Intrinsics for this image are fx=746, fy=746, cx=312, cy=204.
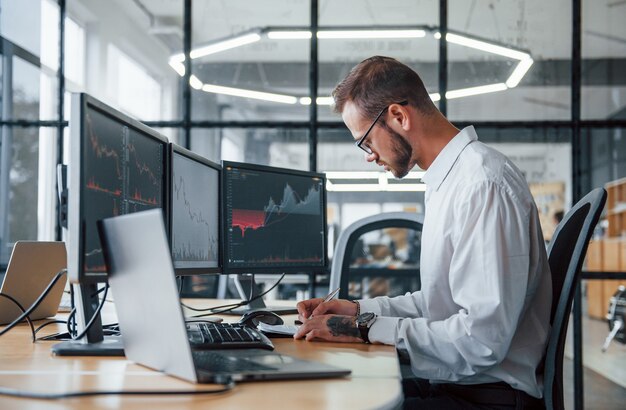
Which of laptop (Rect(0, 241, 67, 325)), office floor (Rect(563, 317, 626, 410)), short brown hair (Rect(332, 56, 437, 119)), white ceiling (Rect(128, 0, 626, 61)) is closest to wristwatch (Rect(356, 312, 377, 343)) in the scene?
short brown hair (Rect(332, 56, 437, 119))

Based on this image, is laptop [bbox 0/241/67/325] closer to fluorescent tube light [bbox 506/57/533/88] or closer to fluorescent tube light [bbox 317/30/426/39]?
fluorescent tube light [bbox 317/30/426/39]

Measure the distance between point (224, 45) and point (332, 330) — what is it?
255cm

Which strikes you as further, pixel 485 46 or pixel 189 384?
pixel 485 46

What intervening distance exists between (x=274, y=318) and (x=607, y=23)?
2.59 metres

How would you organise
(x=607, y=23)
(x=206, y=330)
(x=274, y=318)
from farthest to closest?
1. (x=607, y=23)
2. (x=274, y=318)
3. (x=206, y=330)

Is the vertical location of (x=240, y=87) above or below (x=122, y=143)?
above

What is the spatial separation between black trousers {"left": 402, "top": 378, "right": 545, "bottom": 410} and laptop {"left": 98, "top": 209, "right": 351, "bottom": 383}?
42 centimetres

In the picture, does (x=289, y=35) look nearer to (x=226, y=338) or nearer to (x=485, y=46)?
(x=485, y=46)

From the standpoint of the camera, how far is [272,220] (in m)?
2.44

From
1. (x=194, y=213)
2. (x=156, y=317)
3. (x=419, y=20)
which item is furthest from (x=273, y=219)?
(x=419, y=20)

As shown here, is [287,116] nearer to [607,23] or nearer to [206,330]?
[607,23]

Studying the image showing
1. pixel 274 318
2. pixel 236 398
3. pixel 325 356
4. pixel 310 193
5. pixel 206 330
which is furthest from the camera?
pixel 310 193

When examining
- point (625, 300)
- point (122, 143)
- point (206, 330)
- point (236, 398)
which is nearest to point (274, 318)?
point (206, 330)

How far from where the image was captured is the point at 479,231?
149cm
